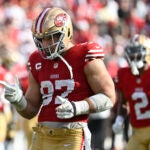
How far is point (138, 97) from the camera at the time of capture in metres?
6.68

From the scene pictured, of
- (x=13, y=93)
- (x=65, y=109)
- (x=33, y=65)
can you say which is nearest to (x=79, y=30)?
(x=33, y=65)

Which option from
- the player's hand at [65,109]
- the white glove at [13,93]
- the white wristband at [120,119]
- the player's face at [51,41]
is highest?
the player's face at [51,41]

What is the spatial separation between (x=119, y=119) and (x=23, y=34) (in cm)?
570

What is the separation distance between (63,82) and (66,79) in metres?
0.03

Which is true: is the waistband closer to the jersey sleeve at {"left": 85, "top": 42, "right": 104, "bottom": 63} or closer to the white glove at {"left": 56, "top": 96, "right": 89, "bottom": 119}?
the white glove at {"left": 56, "top": 96, "right": 89, "bottom": 119}

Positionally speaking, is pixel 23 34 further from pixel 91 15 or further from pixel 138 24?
pixel 138 24

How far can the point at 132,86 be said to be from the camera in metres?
6.80

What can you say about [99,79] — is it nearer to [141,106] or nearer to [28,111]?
[28,111]

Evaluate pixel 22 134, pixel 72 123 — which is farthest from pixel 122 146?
pixel 72 123

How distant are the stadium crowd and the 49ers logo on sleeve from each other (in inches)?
134

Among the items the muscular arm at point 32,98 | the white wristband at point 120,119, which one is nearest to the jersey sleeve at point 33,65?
the muscular arm at point 32,98

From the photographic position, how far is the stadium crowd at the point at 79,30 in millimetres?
8961

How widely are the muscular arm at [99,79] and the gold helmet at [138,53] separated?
7.13ft

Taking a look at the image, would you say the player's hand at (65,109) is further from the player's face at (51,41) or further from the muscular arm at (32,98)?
the muscular arm at (32,98)
